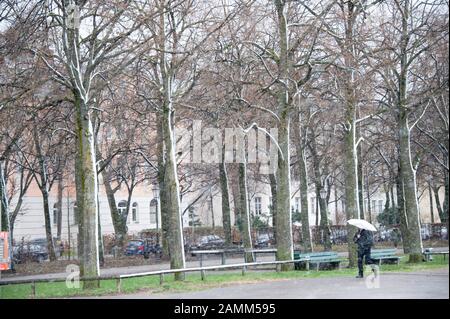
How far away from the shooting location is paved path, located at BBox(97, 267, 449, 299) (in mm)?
13039

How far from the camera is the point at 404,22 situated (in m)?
23.9

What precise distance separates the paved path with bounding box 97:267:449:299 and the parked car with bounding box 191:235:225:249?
3026cm

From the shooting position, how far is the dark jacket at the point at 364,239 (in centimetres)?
1905

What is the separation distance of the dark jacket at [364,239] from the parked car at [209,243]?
1159 inches

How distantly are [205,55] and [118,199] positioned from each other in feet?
134

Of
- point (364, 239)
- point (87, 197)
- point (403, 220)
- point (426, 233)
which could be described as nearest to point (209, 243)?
point (426, 233)

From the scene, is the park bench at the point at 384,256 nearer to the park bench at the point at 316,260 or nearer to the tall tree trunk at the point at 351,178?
the tall tree trunk at the point at 351,178

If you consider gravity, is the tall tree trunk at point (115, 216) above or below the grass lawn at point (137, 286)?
above

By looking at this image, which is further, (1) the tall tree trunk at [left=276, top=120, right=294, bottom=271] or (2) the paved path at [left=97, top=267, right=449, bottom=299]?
(1) the tall tree trunk at [left=276, top=120, right=294, bottom=271]

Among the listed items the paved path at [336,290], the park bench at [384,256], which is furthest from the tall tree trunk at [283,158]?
the paved path at [336,290]

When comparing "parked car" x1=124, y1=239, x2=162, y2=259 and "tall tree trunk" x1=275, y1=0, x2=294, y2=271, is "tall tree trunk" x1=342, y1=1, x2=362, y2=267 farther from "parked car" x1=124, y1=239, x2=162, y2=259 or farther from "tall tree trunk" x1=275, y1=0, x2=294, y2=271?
"parked car" x1=124, y1=239, x2=162, y2=259

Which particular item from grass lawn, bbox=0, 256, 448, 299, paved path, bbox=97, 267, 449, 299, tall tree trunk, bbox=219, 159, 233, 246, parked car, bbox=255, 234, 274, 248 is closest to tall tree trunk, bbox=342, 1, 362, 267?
grass lawn, bbox=0, 256, 448, 299

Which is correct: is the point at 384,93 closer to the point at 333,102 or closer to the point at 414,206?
the point at 333,102
